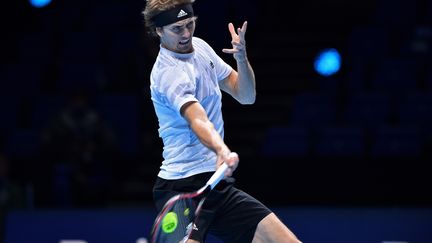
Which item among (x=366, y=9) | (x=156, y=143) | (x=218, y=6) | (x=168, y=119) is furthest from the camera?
(x=366, y=9)

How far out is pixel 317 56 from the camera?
13.3 meters

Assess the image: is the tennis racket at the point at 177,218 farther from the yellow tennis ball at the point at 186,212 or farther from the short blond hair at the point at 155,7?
the short blond hair at the point at 155,7

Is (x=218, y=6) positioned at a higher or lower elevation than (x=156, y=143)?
higher

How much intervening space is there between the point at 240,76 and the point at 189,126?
2.13 feet

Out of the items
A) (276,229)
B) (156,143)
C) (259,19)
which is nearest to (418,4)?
(259,19)

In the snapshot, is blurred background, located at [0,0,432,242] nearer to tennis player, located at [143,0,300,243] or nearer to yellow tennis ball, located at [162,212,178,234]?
tennis player, located at [143,0,300,243]

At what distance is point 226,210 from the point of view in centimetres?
551

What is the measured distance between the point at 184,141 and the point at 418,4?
796 cm

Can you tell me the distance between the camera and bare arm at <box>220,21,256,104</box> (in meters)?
5.44

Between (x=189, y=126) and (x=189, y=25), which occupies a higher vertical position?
(x=189, y=25)

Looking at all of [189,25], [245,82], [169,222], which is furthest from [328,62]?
[169,222]

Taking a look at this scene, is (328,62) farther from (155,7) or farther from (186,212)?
(186,212)

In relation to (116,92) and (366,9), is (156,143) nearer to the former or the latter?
(116,92)

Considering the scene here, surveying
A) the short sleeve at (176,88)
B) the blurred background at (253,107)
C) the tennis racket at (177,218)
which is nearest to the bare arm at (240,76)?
the short sleeve at (176,88)
